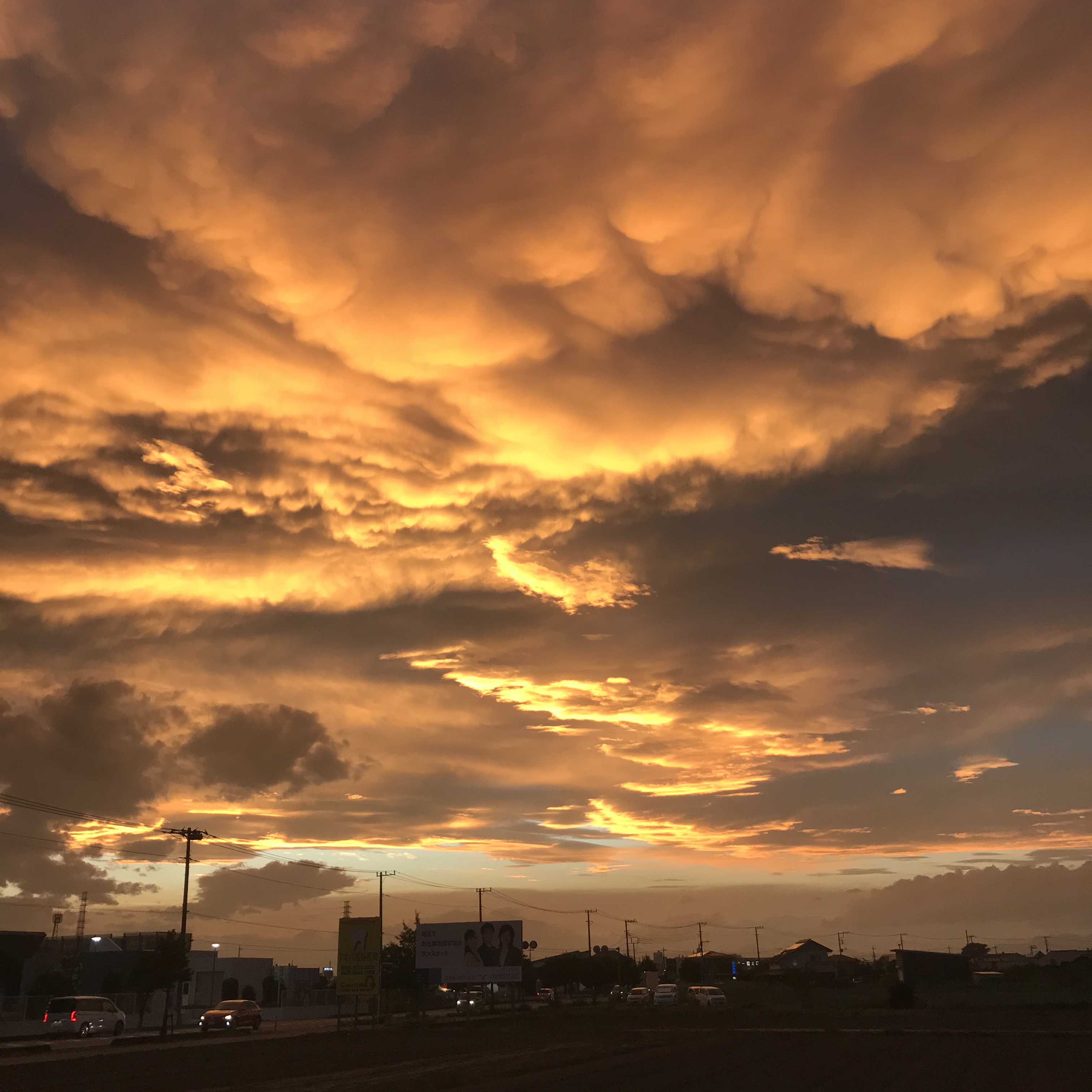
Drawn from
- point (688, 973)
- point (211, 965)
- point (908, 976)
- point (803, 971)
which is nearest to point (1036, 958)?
point (688, 973)

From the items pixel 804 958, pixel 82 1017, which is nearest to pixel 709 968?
pixel 804 958

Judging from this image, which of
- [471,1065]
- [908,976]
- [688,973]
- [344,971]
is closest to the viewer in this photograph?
[471,1065]

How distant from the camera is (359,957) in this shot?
55812mm

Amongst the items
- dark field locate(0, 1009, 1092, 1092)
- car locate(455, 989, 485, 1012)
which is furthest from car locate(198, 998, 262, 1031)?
car locate(455, 989, 485, 1012)

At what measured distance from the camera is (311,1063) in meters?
32.0

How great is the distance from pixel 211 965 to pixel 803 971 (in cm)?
7840

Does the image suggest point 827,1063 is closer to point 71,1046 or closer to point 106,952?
point 71,1046

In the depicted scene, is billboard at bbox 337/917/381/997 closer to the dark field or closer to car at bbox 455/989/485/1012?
the dark field

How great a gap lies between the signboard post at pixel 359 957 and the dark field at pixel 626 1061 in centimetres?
432

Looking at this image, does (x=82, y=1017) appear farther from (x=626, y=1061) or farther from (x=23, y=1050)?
(x=626, y=1061)

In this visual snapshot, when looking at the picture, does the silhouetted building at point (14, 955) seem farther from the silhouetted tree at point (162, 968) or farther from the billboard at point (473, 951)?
the billboard at point (473, 951)

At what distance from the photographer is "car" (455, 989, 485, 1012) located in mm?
86188

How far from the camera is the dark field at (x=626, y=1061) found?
23844 millimetres

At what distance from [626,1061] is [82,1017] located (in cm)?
3809
